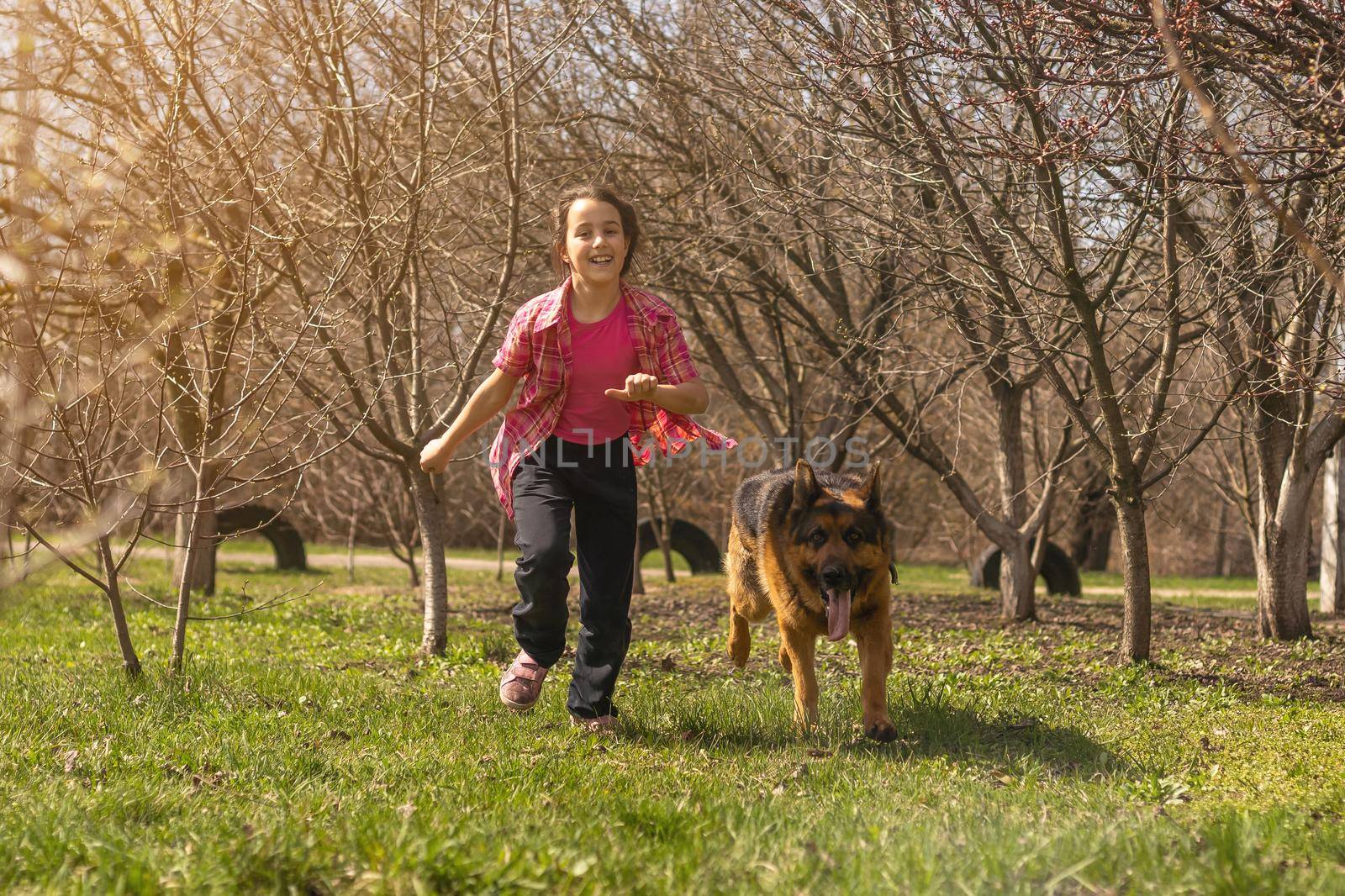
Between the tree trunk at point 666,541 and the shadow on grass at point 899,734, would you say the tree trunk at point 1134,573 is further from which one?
the tree trunk at point 666,541

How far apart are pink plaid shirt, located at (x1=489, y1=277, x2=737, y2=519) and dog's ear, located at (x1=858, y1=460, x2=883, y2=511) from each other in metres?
0.68

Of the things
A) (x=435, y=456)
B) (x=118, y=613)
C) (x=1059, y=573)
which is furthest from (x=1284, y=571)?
(x=118, y=613)

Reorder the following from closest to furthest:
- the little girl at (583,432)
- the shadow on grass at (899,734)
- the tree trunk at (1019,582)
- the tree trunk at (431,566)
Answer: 1. the shadow on grass at (899,734)
2. the little girl at (583,432)
3. the tree trunk at (431,566)
4. the tree trunk at (1019,582)

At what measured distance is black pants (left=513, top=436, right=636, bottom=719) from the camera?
181 inches

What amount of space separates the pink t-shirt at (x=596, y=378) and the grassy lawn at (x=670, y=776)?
1267 mm

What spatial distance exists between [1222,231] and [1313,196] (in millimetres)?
980

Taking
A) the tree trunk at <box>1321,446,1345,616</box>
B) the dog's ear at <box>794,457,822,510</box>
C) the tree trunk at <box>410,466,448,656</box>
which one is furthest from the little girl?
the tree trunk at <box>1321,446,1345,616</box>

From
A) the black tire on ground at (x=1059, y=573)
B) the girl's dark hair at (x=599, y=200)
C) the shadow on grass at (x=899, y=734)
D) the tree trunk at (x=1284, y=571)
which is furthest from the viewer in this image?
the black tire on ground at (x=1059, y=573)

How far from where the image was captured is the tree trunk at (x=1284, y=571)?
7758 millimetres

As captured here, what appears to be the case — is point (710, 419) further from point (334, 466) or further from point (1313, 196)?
point (1313, 196)

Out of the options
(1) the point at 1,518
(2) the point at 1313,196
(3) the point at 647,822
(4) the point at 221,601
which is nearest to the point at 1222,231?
(2) the point at 1313,196

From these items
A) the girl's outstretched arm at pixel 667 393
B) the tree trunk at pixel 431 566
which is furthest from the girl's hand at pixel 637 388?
the tree trunk at pixel 431 566

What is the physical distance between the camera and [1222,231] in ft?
19.4

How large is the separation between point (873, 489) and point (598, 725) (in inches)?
61.6
